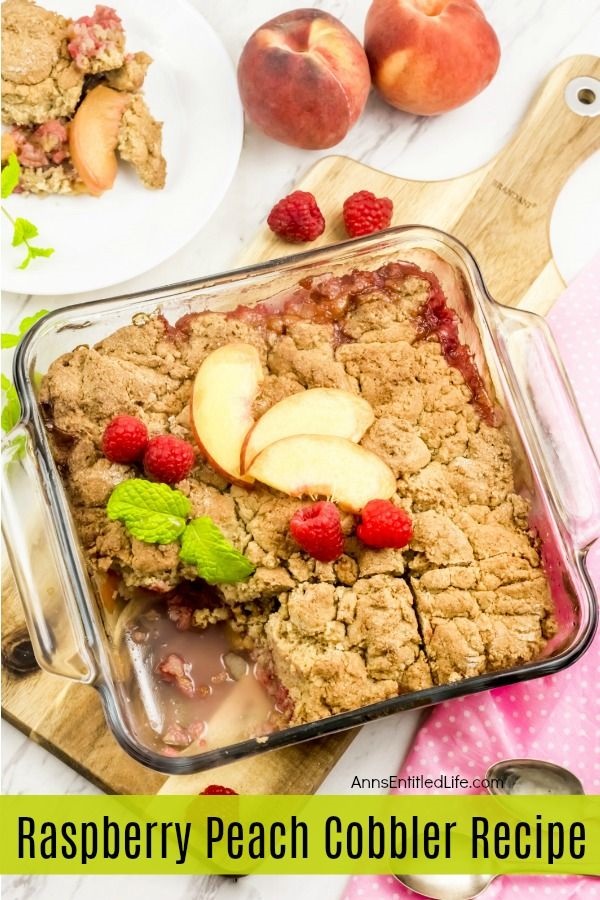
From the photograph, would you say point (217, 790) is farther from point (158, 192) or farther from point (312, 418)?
point (158, 192)

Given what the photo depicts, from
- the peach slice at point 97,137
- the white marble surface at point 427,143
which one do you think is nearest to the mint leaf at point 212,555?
the white marble surface at point 427,143

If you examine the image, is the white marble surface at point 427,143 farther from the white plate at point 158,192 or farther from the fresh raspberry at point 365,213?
the fresh raspberry at point 365,213

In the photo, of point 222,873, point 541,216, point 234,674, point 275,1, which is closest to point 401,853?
point 222,873

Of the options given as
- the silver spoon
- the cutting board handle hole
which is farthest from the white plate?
the silver spoon

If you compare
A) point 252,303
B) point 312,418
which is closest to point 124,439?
point 312,418

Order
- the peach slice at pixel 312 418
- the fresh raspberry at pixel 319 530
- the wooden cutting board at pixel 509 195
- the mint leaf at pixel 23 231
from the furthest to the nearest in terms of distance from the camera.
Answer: the wooden cutting board at pixel 509 195
the mint leaf at pixel 23 231
the peach slice at pixel 312 418
the fresh raspberry at pixel 319 530

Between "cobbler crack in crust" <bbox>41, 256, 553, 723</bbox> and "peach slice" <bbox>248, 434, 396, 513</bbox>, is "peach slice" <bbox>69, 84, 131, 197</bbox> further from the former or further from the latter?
"peach slice" <bbox>248, 434, 396, 513</bbox>
